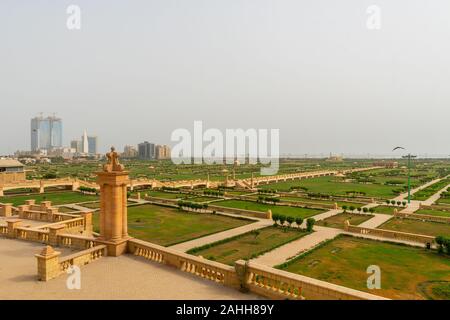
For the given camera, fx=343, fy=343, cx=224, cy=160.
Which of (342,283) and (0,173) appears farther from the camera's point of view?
(0,173)

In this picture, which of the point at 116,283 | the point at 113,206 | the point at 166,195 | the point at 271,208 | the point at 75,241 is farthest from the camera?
the point at 166,195

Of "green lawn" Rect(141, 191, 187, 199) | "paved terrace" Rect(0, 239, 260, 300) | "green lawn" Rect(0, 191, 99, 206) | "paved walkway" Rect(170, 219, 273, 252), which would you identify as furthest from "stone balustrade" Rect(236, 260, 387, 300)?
"green lawn" Rect(141, 191, 187, 199)

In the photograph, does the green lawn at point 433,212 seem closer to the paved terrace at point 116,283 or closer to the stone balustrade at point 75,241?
the paved terrace at point 116,283

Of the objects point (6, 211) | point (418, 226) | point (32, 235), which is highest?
point (32, 235)

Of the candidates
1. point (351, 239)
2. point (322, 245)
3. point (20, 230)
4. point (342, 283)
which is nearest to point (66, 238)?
point (20, 230)

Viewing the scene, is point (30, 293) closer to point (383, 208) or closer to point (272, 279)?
point (272, 279)

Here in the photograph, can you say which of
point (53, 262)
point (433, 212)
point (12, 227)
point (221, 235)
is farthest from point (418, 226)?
point (12, 227)

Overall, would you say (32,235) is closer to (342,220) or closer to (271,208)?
(342,220)
